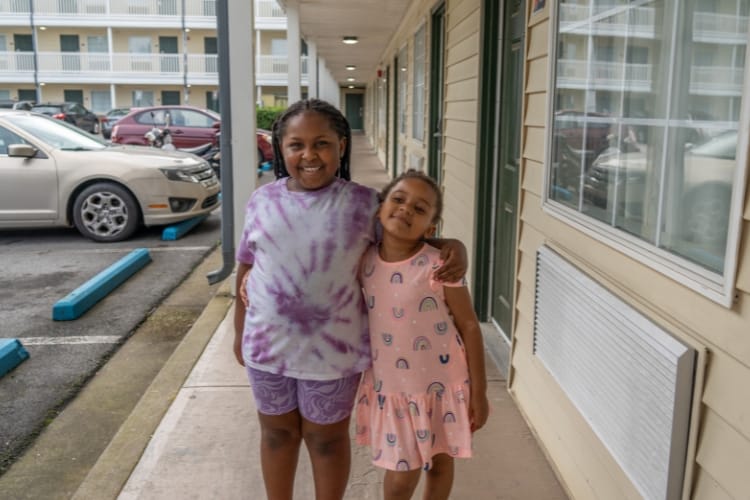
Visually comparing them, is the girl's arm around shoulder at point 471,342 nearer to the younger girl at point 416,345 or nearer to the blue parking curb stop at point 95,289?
the younger girl at point 416,345

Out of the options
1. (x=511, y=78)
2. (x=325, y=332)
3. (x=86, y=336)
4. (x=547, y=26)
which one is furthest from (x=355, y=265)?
(x=86, y=336)

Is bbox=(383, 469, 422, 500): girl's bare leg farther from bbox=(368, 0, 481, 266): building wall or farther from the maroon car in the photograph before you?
the maroon car

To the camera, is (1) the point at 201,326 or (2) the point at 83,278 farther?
(2) the point at 83,278

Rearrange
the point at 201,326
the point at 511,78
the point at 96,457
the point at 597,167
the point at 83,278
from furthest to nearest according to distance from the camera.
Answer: the point at 83,278, the point at 201,326, the point at 511,78, the point at 96,457, the point at 597,167

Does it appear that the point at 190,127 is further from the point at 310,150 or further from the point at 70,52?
the point at 70,52

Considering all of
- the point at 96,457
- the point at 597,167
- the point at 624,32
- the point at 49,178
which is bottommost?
the point at 96,457

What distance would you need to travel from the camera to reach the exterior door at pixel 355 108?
140 ft

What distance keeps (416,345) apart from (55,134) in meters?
7.65

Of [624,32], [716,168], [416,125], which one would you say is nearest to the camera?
[716,168]

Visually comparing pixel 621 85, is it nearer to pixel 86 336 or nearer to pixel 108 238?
pixel 86 336

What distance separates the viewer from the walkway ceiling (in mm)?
8820

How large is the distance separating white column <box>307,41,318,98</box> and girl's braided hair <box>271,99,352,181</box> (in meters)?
12.1

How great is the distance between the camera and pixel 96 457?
338cm

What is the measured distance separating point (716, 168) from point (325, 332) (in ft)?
3.74
